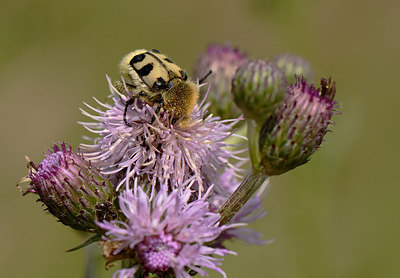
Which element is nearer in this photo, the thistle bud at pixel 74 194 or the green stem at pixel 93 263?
the thistle bud at pixel 74 194

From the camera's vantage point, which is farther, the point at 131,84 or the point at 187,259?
the point at 131,84

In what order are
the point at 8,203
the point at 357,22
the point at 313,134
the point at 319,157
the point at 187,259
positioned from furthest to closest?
the point at 357,22
the point at 8,203
the point at 319,157
the point at 313,134
the point at 187,259

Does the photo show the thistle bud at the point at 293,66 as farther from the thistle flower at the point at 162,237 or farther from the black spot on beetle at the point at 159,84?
the thistle flower at the point at 162,237

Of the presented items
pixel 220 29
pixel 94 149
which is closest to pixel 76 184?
pixel 94 149

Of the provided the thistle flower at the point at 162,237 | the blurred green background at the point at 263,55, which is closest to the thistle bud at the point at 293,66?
the blurred green background at the point at 263,55

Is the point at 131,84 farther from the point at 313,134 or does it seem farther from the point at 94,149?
the point at 313,134

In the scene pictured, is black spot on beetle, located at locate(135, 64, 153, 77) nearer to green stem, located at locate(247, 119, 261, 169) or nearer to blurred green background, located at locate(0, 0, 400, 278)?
green stem, located at locate(247, 119, 261, 169)

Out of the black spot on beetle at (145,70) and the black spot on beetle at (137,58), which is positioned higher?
the black spot on beetle at (137,58)
